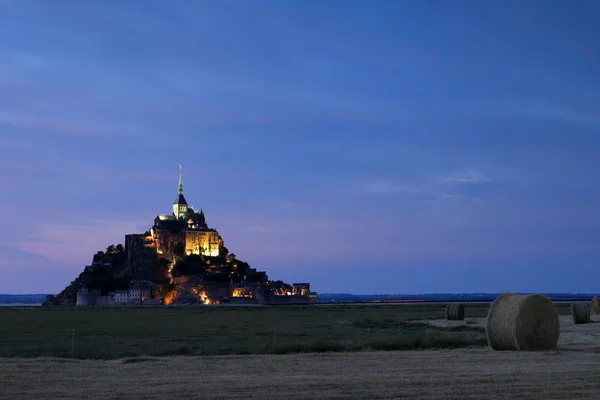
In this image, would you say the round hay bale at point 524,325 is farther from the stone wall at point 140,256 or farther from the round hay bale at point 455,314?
the stone wall at point 140,256

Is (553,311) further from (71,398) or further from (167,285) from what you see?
(167,285)

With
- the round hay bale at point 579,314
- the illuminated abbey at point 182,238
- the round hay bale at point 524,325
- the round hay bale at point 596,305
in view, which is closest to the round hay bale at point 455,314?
the round hay bale at point 596,305

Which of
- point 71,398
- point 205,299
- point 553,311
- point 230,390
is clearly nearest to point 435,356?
point 553,311

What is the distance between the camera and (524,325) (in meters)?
19.3

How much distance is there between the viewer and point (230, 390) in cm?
1223

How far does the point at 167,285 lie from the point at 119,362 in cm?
13641

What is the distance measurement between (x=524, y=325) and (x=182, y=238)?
14786cm

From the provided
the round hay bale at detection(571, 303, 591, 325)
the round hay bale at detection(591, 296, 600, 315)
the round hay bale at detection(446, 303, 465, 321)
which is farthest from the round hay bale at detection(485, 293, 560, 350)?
the round hay bale at detection(591, 296, 600, 315)

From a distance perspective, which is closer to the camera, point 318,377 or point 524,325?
point 318,377

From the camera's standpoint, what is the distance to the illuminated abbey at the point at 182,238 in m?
162

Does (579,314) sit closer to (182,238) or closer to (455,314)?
(455,314)

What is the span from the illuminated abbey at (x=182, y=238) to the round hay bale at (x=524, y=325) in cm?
14522

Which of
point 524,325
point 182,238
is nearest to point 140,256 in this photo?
point 182,238

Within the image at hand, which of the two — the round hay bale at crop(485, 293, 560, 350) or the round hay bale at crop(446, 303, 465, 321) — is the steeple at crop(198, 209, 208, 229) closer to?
the round hay bale at crop(446, 303, 465, 321)
